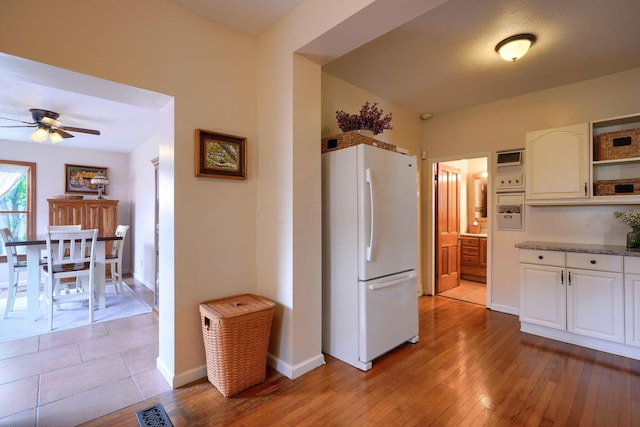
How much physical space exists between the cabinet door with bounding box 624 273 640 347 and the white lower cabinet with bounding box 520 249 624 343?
3 cm

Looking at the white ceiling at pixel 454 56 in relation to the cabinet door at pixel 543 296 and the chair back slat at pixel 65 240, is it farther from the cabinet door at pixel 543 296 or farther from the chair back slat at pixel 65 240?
the cabinet door at pixel 543 296

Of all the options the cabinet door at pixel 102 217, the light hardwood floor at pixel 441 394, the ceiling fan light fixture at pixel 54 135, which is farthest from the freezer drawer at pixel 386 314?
the cabinet door at pixel 102 217

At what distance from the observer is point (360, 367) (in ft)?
7.52

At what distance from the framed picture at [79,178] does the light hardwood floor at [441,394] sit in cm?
517

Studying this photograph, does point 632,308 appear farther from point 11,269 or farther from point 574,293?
point 11,269

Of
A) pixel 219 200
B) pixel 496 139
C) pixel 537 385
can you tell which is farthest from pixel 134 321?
pixel 496 139

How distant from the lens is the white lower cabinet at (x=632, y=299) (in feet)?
8.01

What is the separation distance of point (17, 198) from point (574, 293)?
7.79 metres

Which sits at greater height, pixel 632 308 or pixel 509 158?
pixel 509 158

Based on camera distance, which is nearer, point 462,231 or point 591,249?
point 591,249

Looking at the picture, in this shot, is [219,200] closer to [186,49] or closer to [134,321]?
[186,49]

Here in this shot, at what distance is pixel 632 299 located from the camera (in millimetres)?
2461

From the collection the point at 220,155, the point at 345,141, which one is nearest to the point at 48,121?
the point at 220,155

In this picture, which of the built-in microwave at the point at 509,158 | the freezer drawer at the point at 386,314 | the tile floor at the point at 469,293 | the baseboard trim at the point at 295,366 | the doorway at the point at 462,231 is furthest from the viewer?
the doorway at the point at 462,231
